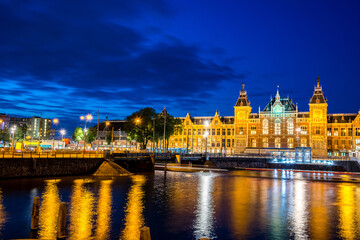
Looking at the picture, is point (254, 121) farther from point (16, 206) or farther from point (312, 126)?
point (16, 206)

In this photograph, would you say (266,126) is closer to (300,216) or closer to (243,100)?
(243,100)

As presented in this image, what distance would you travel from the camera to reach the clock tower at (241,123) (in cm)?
13912

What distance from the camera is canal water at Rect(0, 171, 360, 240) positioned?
89.6 ft

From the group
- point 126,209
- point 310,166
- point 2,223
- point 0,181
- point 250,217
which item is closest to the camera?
point 2,223

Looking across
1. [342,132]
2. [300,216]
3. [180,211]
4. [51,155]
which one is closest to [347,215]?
→ [300,216]

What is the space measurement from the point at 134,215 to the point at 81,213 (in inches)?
206

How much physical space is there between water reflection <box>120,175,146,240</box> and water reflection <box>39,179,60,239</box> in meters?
5.72

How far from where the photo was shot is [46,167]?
6228 centimetres

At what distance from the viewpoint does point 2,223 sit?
93.6 feet

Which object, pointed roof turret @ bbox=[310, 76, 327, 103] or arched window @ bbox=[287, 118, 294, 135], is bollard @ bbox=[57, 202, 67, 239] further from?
pointed roof turret @ bbox=[310, 76, 327, 103]

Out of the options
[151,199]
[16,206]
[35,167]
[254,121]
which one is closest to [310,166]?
[254,121]

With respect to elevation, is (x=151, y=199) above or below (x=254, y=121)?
below

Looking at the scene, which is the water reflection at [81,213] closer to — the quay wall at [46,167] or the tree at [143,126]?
the quay wall at [46,167]

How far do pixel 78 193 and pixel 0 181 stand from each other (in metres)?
18.6
